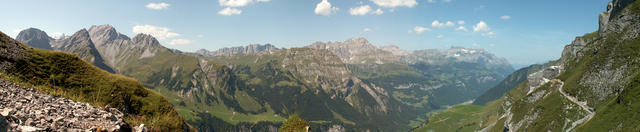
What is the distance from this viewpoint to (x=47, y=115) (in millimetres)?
20250

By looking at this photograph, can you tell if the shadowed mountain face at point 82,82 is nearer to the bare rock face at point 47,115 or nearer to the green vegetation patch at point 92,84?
the green vegetation patch at point 92,84

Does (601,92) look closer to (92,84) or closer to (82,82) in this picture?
(92,84)

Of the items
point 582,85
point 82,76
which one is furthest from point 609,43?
point 82,76

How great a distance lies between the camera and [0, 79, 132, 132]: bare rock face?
54.7ft

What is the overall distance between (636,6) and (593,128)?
11965cm

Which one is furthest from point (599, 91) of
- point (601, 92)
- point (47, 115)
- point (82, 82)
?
point (82, 82)

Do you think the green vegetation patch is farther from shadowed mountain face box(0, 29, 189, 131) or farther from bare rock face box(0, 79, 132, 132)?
bare rock face box(0, 79, 132, 132)

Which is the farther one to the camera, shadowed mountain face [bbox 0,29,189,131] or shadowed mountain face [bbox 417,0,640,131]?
shadowed mountain face [bbox 417,0,640,131]

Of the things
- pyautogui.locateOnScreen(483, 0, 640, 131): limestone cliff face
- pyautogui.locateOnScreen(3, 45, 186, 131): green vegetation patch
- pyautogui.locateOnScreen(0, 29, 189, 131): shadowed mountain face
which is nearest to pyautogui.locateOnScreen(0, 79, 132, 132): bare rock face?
pyautogui.locateOnScreen(0, 29, 189, 131): shadowed mountain face

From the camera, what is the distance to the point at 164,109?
56.0m

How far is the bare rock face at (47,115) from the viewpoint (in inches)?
657

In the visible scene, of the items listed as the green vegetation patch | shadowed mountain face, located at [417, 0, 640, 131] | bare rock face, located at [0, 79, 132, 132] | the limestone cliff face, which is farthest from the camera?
the limestone cliff face

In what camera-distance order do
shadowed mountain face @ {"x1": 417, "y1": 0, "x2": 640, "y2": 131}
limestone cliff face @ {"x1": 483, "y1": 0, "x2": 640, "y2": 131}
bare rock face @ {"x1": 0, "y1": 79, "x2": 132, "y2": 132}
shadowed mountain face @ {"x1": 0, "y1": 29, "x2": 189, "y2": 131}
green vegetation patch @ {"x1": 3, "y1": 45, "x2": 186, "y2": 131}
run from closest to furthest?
bare rock face @ {"x1": 0, "y1": 79, "x2": 132, "y2": 132}, shadowed mountain face @ {"x1": 0, "y1": 29, "x2": 189, "y2": 131}, green vegetation patch @ {"x1": 3, "y1": 45, "x2": 186, "y2": 131}, shadowed mountain face @ {"x1": 417, "y1": 0, "x2": 640, "y2": 131}, limestone cliff face @ {"x1": 483, "y1": 0, "x2": 640, "y2": 131}

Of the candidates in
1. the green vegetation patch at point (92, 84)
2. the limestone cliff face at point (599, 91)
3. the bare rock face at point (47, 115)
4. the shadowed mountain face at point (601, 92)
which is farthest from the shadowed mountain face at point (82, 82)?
the limestone cliff face at point (599, 91)
